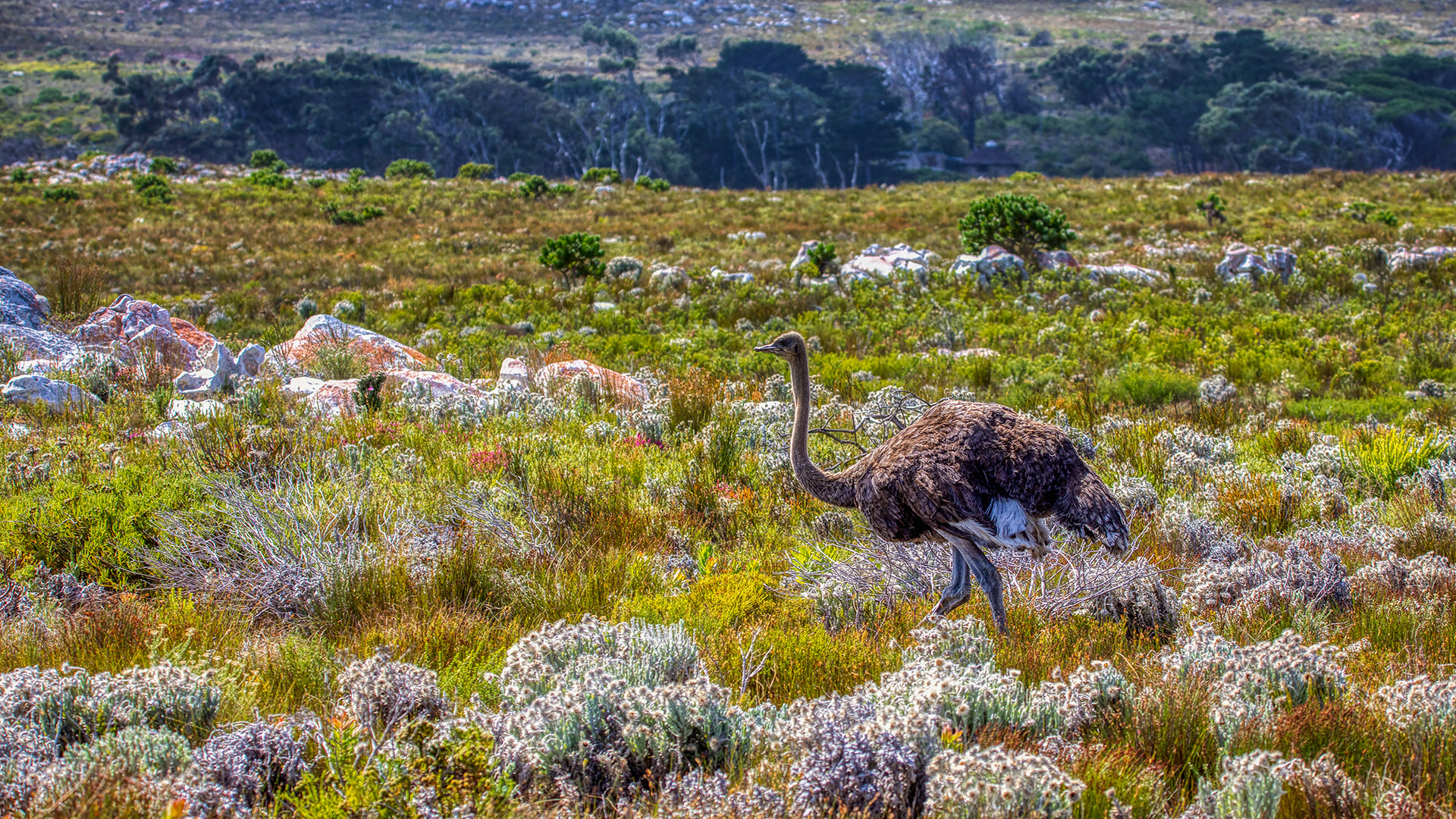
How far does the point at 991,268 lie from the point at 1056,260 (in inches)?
60.4

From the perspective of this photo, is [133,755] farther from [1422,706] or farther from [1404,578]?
[1404,578]

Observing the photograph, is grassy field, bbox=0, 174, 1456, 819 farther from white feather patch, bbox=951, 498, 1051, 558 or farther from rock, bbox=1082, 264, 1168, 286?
rock, bbox=1082, 264, 1168, 286

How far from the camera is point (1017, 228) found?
17359 mm

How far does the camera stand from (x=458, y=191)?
3009 cm

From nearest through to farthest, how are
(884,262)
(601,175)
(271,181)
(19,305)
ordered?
(19,305), (884,262), (271,181), (601,175)

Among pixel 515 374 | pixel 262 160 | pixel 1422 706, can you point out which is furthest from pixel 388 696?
pixel 262 160

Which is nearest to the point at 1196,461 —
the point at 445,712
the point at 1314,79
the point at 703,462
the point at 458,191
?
the point at 703,462

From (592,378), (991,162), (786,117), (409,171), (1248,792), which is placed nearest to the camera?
(1248,792)

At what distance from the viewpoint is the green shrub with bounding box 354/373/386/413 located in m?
7.65

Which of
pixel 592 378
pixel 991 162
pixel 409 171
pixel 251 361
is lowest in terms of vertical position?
pixel 991 162

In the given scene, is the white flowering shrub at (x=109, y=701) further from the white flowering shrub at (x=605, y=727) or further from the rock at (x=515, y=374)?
the rock at (x=515, y=374)

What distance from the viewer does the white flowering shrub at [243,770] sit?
8.04 feet

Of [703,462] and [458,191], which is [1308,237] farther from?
[458,191]

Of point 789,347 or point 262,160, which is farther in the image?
point 262,160
